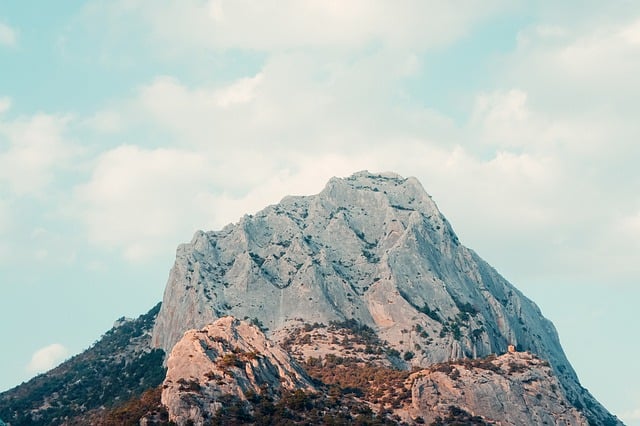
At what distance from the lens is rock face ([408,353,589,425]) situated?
15950cm

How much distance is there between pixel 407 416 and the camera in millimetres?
156125

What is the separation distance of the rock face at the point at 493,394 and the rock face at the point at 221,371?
70.4 feet

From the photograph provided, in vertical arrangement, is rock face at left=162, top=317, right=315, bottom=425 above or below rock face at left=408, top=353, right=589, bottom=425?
above

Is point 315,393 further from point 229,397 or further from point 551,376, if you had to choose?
point 551,376

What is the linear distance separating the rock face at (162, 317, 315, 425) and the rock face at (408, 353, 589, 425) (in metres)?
21.5

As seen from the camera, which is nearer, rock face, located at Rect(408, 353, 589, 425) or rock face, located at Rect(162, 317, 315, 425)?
rock face, located at Rect(162, 317, 315, 425)

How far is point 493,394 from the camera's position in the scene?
163 metres

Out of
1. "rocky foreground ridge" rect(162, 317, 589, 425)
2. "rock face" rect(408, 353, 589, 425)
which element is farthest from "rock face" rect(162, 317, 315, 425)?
"rock face" rect(408, 353, 589, 425)

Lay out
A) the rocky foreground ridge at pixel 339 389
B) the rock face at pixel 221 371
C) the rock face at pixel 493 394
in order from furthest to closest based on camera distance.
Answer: the rock face at pixel 493 394
the rocky foreground ridge at pixel 339 389
the rock face at pixel 221 371

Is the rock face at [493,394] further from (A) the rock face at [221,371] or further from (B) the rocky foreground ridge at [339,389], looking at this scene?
(A) the rock face at [221,371]

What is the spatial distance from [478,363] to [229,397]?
5286 centimetres

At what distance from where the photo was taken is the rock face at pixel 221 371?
143 meters

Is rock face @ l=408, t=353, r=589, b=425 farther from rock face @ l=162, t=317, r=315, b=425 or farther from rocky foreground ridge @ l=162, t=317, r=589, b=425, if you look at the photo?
rock face @ l=162, t=317, r=315, b=425

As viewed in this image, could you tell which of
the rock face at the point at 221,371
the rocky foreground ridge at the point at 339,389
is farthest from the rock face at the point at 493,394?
the rock face at the point at 221,371
